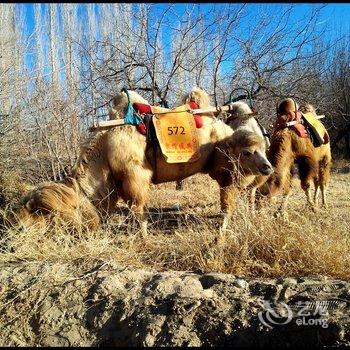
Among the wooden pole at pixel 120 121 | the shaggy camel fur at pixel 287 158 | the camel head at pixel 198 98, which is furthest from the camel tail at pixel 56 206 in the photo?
the shaggy camel fur at pixel 287 158

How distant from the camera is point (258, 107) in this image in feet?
33.7

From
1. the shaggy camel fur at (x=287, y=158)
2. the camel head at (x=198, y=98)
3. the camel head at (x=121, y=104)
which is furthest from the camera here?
the camel head at (x=198, y=98)

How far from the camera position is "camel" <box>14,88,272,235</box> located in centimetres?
425

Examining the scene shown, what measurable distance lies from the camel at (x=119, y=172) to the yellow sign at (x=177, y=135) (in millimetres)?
132

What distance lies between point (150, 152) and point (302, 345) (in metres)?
2.88

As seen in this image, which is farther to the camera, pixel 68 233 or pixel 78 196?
pixel 78 196

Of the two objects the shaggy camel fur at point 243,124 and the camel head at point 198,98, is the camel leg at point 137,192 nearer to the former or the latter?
the shaggy camel fur at point 243,124

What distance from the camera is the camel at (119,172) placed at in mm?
4250

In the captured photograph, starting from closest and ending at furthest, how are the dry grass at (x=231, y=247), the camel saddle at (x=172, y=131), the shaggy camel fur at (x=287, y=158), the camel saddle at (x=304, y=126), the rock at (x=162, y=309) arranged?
the rock at (x=162, y=309) < the dry grass at (x=231, y=247) < the camel saddle at (x=172, y=131) < the shaggy camel fur at (x=287, y=158) < the camel saddle at (x=304, y=126)

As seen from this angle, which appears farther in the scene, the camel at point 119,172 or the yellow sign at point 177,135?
the yellow sign at point 177,135

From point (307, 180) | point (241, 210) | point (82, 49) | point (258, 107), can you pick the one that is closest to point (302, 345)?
point (241, 210)

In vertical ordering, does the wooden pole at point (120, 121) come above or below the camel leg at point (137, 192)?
above

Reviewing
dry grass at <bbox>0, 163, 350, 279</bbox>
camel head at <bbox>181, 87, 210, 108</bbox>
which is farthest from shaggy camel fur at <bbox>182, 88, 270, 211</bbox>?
dry grass at <bbox>0, 163, 350, 279</bbox>

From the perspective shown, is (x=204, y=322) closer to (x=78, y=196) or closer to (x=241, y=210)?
(x=241, y=210)
